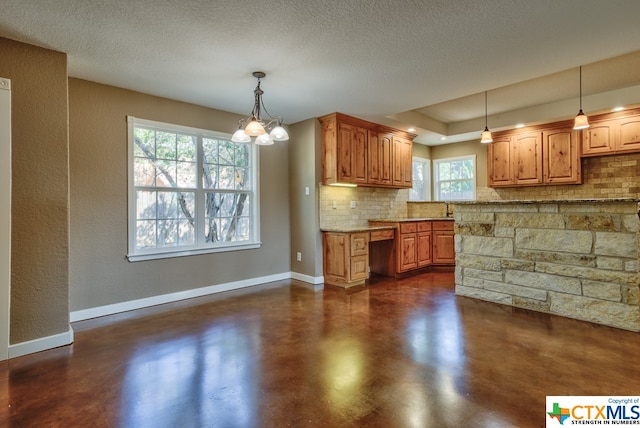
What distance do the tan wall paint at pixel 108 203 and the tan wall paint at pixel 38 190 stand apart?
0.62m

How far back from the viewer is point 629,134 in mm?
4648

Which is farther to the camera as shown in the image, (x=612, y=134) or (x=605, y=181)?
(x=605, y=181)

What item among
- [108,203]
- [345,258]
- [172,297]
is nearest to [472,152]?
[345,258]

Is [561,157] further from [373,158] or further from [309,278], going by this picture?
[309,278]

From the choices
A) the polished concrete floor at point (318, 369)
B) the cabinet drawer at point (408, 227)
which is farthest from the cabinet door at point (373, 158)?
the polished concrete floor at point (318, 369)

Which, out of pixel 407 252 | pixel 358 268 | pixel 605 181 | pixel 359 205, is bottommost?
pixel 358 268

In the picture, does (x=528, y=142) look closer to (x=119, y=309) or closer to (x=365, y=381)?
(x=365, y=381)

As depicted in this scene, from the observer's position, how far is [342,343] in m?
2.77

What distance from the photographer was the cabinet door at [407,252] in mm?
5305

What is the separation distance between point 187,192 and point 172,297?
132 centimetres

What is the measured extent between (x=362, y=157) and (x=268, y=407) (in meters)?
3.95

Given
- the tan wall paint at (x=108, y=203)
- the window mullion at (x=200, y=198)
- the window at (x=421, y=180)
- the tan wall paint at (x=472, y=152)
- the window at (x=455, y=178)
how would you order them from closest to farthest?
the tan wall paint at (x=108, y=203)
the window mullion at (x=200, y=198)
the tan wall paint at (x=472, y=152)
the window at (x=455, y=178)
the window at (x=421, y=180)

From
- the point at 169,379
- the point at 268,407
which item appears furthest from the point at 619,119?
the point at 169,379

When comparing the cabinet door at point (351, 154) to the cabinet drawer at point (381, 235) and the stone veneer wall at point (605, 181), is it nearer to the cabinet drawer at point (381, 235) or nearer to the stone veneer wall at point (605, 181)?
the cabinet drawer at point (381, 235)
